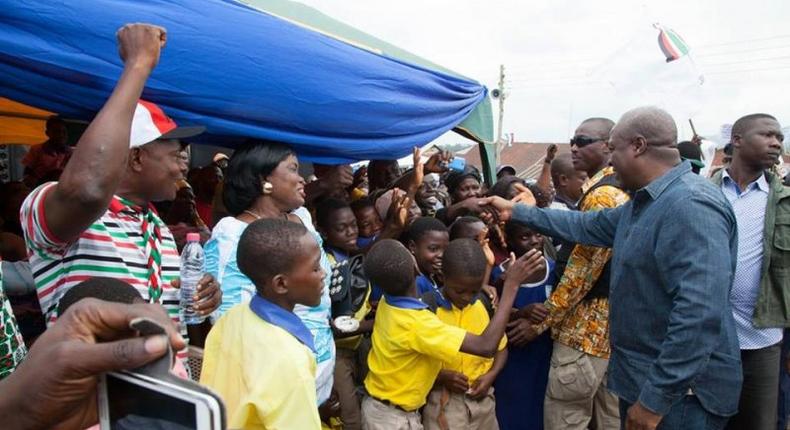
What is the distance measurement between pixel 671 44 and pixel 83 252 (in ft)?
14.5

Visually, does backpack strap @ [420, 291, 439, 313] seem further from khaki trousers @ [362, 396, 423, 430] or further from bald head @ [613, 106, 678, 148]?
bald head @ [613, 106, 678, 148]

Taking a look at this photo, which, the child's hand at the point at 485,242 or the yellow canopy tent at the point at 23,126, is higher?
the yellow canopy tent at the point at 23,126

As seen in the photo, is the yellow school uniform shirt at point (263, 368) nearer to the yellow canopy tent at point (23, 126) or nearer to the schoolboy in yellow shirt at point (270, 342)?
the schoolboy in yellow shirt at point (270, 342)

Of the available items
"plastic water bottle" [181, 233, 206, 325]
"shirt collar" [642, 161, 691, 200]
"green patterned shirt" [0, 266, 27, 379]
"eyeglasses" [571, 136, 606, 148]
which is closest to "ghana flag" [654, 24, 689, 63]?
"eyeglasses" [571, 136, 606, 148]

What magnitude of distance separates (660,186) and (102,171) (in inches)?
75.7

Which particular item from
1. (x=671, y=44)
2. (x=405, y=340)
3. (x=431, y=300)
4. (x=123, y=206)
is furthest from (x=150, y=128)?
(x=671, y=44)

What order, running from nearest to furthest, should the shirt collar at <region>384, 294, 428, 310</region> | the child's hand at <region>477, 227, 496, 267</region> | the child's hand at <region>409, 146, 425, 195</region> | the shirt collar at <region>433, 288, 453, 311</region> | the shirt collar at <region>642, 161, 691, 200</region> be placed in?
the shirt collar at <region>642, 161, 691, 200</region>
the shirt collar at <region>384, 294, 428, 310</region>
the shirt collar at <region>433, 288, 453, 311</region>
the child's hand at <region>477, 227, 496, 267</region>
the child's hand at <region>409, 146, 425, 195</region>

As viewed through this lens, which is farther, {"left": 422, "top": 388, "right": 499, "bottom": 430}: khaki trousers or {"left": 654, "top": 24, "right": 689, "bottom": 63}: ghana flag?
{"left": 654, "top": 24, "right": 689, "bottom": 63}: ghana flag

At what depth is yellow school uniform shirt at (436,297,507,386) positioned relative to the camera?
2.81 metres

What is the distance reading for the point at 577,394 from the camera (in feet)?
9.94

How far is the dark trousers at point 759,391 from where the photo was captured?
302 cm

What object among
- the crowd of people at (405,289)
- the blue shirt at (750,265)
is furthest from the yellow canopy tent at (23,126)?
the blue shirt at (750,265)

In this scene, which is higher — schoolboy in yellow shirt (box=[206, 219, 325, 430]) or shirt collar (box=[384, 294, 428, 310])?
schoolboy in yellow shirt (box=[206, 219, 325, 430])

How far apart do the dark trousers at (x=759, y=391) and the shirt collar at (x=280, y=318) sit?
2.51 metres
